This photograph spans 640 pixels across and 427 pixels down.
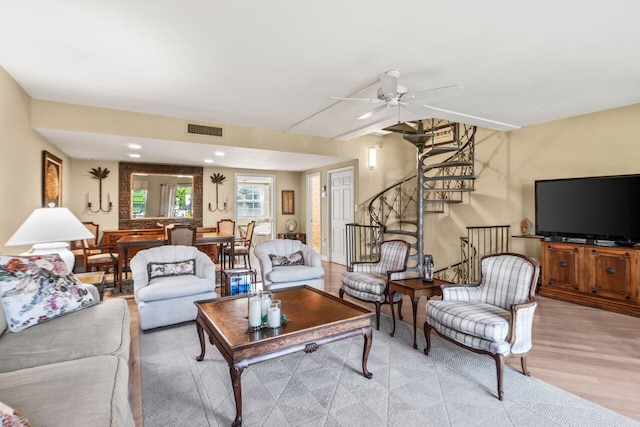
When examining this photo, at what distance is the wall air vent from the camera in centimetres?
479

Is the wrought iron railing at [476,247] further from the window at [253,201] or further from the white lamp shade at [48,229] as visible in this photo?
the white lamp shade at [48,229]

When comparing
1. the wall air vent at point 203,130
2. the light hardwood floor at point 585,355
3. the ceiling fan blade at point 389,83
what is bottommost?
the light hardwood floor at point 585,355

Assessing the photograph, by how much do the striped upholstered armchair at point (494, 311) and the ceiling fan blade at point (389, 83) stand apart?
5.85 feet

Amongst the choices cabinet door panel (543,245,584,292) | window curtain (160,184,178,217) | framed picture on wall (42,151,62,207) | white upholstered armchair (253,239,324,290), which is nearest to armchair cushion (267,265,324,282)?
white upholstered armchair (253,239,324,290)

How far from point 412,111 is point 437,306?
274cm

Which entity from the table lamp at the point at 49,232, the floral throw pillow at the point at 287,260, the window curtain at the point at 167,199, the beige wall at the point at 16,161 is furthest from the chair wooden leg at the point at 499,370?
the window curtain at the point at 167,199

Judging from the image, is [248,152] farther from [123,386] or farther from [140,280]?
[123,386]

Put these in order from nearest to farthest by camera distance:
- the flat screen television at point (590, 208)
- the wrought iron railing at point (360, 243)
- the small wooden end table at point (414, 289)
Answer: the small wooden end table at point (414, 289) → the flat screen television at point (590, 208) → the wrought iron railing at point (360, 243)

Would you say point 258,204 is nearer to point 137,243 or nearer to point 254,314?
point 137,243

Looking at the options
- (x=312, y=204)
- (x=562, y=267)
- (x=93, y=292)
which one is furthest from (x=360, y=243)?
(x=93, y=292)

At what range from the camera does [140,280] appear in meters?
3.38

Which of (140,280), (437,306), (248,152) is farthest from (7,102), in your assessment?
(437,306)

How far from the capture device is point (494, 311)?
253cm

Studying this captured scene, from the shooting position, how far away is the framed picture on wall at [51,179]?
4234 mm
